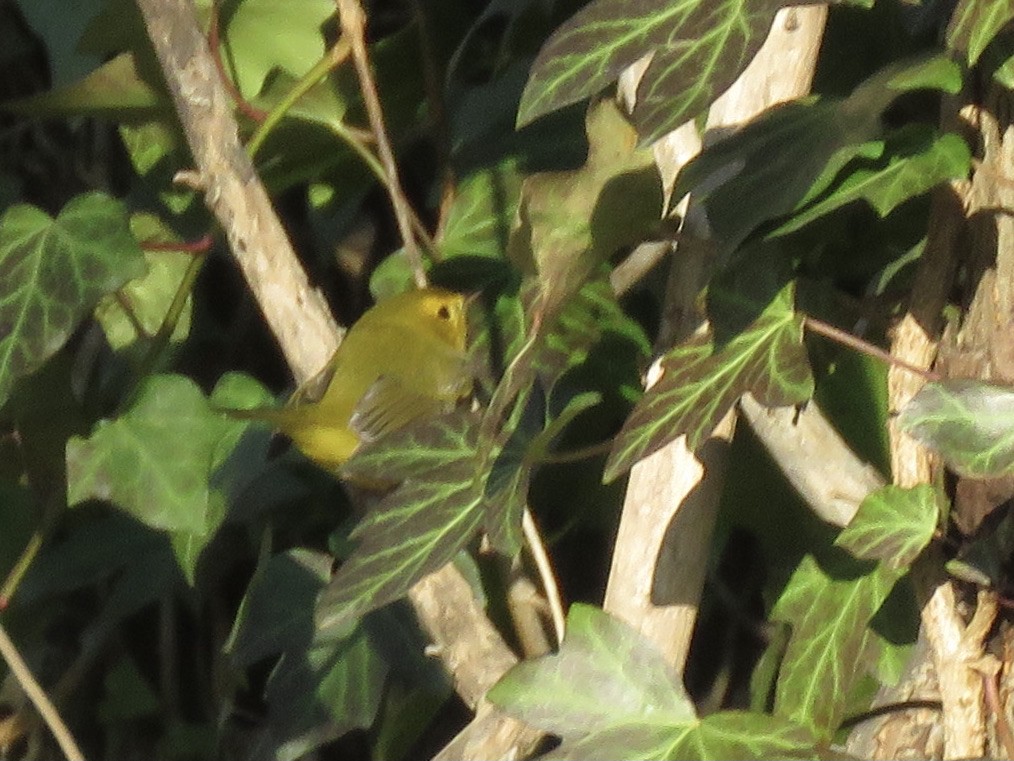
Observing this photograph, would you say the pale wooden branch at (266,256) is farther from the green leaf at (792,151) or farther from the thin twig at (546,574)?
the green leaf at (792,151)

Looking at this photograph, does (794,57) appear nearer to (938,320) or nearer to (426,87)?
(938,320)

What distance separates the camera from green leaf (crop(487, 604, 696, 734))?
2.28 feet

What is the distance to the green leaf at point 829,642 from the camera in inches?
28.7

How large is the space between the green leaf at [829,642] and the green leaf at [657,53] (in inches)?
11.7

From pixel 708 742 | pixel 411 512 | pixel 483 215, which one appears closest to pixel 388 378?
pixel 483 215

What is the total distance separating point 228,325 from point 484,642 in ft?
2.20

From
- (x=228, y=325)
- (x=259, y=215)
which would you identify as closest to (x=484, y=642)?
(x=259, y=215)

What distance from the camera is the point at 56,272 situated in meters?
0.88

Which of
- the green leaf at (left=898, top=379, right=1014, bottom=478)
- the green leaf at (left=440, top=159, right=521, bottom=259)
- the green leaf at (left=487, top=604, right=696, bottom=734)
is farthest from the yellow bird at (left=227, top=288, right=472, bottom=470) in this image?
the green leaf at (left=898, top=379, right=1014, bottom=478)

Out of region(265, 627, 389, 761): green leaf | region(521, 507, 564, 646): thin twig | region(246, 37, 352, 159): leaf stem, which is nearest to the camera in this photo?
region(521, 507, 564, 646): thin twig

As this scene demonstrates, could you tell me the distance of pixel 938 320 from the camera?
72cm

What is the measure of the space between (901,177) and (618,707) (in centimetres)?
29

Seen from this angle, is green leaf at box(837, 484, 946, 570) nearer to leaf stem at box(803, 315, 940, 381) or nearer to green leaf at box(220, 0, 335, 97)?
leaf stem at box(803, 315, 940, 381)

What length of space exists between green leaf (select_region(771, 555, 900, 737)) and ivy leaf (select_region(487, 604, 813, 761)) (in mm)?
75
